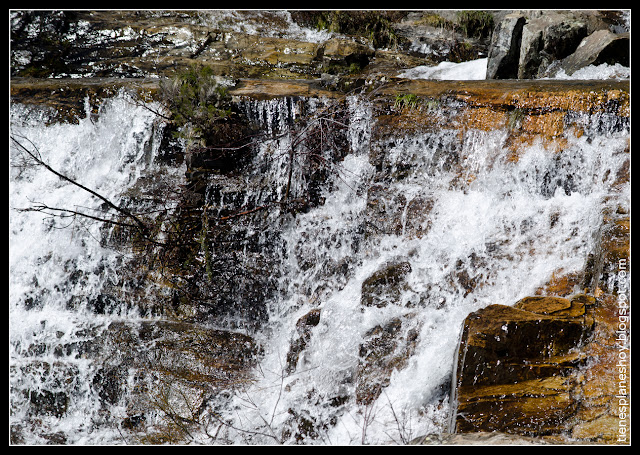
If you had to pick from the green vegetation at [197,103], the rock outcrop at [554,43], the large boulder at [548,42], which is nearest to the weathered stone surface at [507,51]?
the rock outcrop at [554,43]

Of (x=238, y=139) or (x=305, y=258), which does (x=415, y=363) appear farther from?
(x=238, y=139)

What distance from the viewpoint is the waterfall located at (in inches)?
179

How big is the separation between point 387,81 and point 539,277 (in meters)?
2.71

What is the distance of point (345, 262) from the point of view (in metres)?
5.22

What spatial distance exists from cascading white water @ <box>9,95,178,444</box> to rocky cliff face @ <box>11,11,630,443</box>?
0.29 feet

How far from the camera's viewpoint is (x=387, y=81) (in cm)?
571

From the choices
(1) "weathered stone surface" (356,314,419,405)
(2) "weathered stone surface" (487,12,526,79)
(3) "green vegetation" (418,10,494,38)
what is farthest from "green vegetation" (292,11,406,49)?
(1) "weathered stone surface" (356,314,419,405)

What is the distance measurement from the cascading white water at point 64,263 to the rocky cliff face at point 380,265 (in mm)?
88

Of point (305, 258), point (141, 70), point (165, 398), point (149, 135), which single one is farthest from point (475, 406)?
point (141, 70)

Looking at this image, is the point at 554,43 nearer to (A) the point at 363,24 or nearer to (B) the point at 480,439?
(A) the point at 363,24

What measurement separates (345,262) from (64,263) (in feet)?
9.75

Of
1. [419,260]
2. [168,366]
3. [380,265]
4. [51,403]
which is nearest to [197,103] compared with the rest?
[380,265]

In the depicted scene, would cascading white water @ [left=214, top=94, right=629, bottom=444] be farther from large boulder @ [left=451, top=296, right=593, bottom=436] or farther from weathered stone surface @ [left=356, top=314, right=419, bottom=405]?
large boulder @ [left=451, top=296, right=593, bottom=436]

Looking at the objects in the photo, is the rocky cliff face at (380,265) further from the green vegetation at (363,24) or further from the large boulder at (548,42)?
the green vegetation at (363,24)
